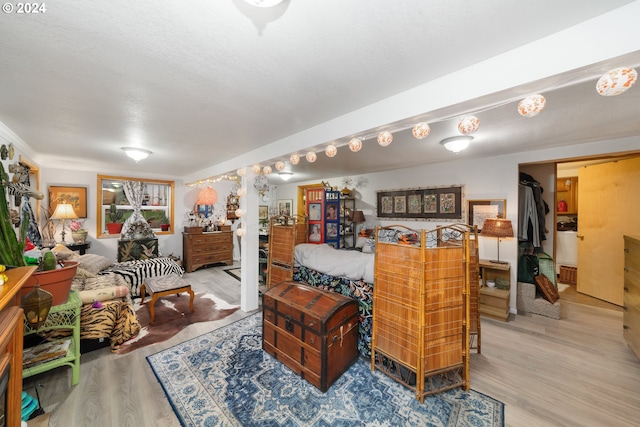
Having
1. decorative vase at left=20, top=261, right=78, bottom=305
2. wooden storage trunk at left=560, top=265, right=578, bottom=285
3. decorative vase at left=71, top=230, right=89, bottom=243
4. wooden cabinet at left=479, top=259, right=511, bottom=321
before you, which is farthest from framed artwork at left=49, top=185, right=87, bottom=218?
wooden storage trunk at left=560, top=265, right=578, bottom=285

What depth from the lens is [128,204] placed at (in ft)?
17.8

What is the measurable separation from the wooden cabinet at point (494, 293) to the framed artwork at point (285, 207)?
487 centimetres

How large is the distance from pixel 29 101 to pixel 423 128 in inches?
126

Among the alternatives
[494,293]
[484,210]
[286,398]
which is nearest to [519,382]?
[494,293]

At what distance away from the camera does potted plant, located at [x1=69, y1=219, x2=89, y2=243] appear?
179 inches

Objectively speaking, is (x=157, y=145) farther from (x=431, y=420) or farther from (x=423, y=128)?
(x=431, y=420)

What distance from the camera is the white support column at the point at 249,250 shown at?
3.47 meters

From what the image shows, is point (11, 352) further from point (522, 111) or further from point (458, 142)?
point (458, 142)

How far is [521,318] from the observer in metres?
3.27

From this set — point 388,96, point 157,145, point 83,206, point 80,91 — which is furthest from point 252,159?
point 83,206

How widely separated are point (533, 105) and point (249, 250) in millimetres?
3409

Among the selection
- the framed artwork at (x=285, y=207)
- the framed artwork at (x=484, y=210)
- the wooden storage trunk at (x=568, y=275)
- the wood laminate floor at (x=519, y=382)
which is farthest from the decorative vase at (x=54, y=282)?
the wooden storage trunk at (x=568, y=275)

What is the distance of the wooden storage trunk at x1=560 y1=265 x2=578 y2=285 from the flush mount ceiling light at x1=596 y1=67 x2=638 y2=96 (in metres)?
5.29

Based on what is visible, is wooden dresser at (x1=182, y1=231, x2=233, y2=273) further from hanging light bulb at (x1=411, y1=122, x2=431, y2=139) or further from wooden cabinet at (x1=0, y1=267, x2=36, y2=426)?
hanging light bulb at (x1=411, y1=122, x2=431, y2=139)
